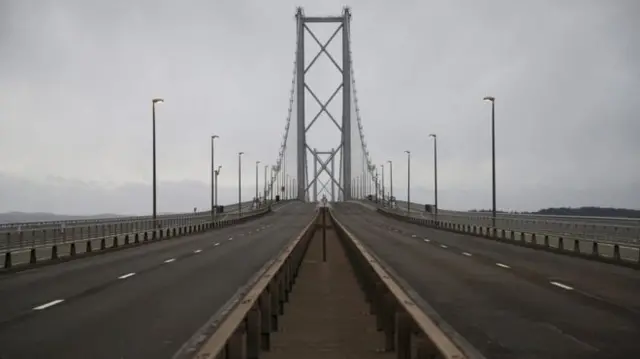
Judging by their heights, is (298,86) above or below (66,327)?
above

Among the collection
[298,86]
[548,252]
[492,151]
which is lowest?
[548,252]

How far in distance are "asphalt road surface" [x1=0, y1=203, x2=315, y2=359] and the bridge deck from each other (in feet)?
4.92

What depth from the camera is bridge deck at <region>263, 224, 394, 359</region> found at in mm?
12250

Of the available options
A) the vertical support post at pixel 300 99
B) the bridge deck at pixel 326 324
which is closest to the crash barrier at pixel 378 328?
the bridge deck at pixel 326 324

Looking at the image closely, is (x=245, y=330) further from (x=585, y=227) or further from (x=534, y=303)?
(x=585, y=227)

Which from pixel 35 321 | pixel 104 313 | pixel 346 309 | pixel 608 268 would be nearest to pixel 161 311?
pixel 104 313

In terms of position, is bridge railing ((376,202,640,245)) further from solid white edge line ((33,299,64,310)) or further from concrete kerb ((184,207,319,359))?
concrete kerb ((184,207,319,359))

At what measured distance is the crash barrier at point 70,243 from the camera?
35281mm

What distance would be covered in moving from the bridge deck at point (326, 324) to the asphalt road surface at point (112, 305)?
1499mm

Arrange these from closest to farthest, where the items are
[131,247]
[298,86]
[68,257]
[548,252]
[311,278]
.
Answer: [311,278] → [68,257] → [548,252] → [131,247] → [298,86]

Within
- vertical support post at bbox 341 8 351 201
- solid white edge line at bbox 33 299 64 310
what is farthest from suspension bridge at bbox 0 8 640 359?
vertical support post at bbox 341 8 351 201

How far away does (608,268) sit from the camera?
32.6 m

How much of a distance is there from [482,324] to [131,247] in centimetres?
3817

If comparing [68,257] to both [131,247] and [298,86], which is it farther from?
[298,86]
